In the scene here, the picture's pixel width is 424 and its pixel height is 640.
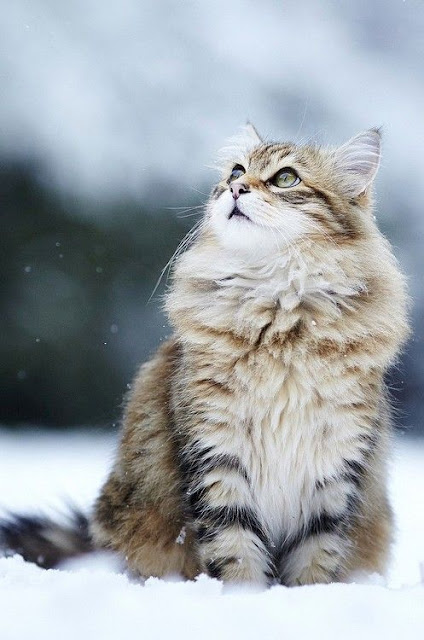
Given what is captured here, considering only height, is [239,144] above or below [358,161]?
below

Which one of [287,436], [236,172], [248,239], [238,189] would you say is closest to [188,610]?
[287,436]

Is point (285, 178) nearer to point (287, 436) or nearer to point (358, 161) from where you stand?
point (358, 161)

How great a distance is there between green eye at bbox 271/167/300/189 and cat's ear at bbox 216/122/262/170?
394mm

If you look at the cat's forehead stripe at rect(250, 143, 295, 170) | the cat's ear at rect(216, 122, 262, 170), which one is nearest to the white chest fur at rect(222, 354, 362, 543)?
the cat's forehead stripe at rect(250, 143, 295, 170)

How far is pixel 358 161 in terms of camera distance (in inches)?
117

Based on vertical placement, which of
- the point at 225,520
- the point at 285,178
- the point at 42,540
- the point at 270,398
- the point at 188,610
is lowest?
the point at 42,540

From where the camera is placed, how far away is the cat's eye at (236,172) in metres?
2.97

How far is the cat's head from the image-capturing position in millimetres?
2668

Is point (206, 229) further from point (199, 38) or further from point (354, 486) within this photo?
point (199, 38)

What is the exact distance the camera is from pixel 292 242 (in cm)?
269

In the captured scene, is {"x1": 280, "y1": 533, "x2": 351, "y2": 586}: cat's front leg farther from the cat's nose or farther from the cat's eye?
the cat's eye

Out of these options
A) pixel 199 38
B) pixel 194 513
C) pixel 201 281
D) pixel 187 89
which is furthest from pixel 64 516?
pixel 199 38

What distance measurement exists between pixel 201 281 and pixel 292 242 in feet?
1.33

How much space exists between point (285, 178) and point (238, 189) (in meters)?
0.22
